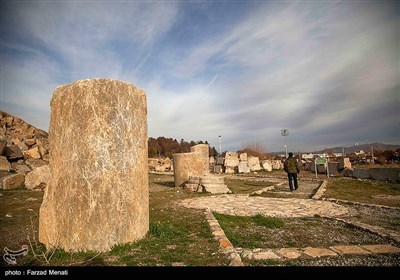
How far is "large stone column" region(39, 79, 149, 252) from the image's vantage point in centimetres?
366

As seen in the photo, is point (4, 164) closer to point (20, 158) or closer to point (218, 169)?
point (20, 158)

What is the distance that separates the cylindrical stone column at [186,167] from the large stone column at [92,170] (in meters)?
8.48

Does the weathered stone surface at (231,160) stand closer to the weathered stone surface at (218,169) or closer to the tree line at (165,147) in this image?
the weathered stone surface at (218,169)

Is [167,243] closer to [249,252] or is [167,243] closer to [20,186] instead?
[249,252]

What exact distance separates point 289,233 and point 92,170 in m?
3.64

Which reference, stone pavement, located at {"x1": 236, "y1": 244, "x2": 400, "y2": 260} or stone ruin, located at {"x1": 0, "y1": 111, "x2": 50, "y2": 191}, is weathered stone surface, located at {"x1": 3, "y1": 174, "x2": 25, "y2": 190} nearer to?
stone ruin, located at {"x1": 0, "y1": 111, "x2": 50, "y2": 191}

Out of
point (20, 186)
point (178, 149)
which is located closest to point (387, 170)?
point (20, 186)

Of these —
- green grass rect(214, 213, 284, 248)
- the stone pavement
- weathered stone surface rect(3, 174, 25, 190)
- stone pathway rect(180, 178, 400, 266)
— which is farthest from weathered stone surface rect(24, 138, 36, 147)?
the stone pavement

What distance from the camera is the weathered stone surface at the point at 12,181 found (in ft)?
33.2

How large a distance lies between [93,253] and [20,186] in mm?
9204

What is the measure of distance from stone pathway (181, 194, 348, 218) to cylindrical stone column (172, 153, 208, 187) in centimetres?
384

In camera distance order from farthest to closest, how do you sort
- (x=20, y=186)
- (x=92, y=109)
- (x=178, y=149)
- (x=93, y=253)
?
(x=178, y=149) < (x=20, y=186) < (x=92, y=109) < (x=93, y=253)

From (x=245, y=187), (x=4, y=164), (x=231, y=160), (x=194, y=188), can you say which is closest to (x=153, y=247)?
(x=194, y=188)

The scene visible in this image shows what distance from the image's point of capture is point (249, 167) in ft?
80.3
